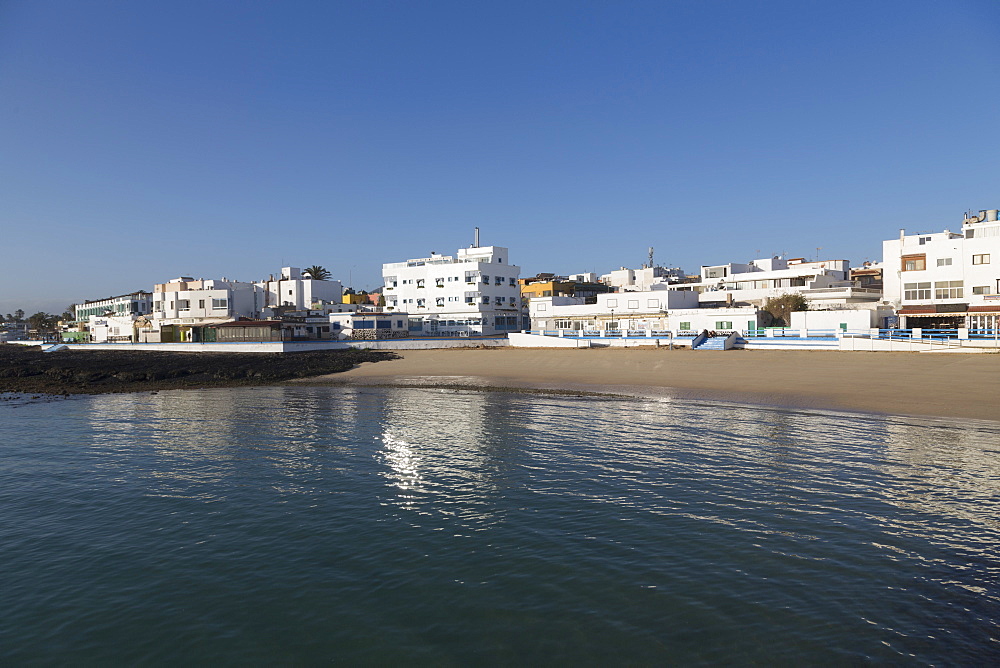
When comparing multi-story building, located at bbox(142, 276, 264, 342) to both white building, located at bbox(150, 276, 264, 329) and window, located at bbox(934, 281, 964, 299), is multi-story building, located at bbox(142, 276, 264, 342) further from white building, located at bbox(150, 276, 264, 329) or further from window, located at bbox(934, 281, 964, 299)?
window, located at bbox(934, 281, 964, 299)

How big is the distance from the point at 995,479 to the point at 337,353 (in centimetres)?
6376

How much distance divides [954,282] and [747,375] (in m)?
33.6

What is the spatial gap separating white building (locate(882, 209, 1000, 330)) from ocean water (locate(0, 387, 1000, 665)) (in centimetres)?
4180

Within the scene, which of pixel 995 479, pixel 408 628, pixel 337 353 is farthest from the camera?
pixel 337 353

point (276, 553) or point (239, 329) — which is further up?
point (239, 329)

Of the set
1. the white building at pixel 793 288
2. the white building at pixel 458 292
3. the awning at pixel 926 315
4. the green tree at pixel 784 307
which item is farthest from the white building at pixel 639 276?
the awning at pixel 926 315

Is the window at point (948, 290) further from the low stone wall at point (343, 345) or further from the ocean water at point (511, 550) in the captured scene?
the ocean water at point (511, 550)

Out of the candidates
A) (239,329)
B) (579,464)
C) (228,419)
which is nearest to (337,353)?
(239,329)

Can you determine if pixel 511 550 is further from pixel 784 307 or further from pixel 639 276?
pixel 639 276

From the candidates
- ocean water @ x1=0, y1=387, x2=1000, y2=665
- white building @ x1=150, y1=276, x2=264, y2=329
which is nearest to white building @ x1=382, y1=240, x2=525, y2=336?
white building @ x1=150, y1=276, x2=264, y2=329

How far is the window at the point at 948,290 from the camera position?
58.8 metres

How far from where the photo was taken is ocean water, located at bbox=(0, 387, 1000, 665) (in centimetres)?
883

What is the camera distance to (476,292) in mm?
95375

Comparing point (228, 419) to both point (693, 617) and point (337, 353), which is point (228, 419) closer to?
point (693, 617)
